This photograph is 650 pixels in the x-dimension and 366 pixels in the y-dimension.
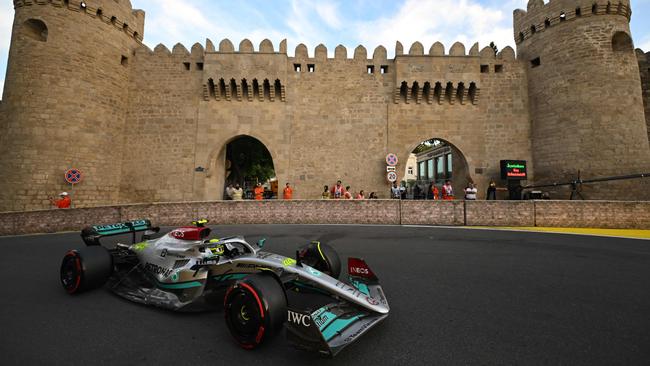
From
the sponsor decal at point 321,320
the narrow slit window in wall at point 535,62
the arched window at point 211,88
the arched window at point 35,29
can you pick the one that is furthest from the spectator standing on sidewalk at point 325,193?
the arched window at point 35,29

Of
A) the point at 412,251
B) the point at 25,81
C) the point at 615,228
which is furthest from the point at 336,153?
the point at 25,81

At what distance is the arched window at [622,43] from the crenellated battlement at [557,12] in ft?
3.34

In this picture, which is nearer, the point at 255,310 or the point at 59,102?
the point at 255,310

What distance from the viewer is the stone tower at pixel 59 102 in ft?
39.9

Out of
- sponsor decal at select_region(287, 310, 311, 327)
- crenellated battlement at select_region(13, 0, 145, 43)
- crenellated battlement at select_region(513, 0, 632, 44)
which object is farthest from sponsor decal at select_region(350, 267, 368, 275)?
crenellated battlement at select_region(513, 0, 632, 44)

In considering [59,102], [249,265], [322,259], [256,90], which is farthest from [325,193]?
[59,102]

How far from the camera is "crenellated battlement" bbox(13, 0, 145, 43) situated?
13.0m

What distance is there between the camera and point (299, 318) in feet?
5.68

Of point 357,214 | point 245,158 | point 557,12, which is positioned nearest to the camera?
point 357,214

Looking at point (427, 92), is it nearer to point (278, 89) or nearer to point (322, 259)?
point (278, 89)

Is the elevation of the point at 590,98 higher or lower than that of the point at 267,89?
lower

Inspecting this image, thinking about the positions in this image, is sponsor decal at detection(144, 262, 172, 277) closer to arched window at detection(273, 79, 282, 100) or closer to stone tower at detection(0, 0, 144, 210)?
arched window at detection(273, 79, 282, 100)

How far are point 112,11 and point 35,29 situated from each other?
3593 millimetres

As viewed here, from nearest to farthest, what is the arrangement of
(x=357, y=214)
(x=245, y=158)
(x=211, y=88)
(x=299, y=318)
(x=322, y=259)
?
(x=299, y=318), (x=322, y=259), (x=357, y=214), (x=211, y=88), (x=245, y=158)
